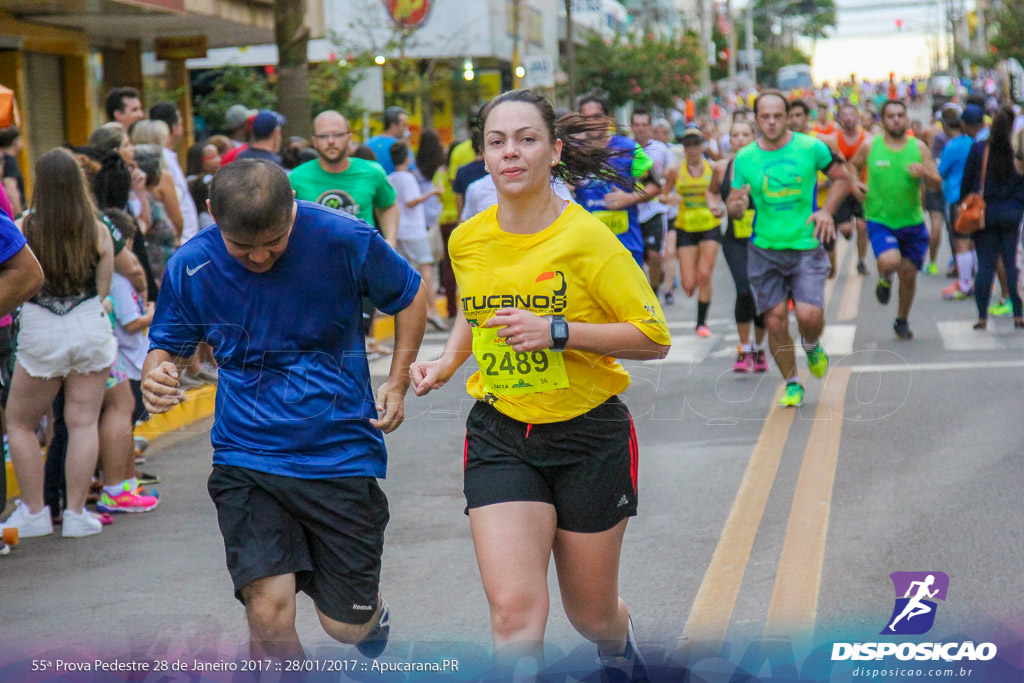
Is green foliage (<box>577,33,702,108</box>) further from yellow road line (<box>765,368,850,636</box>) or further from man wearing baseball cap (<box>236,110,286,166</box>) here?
yellow road line (<box>765,368,850,636</box>)

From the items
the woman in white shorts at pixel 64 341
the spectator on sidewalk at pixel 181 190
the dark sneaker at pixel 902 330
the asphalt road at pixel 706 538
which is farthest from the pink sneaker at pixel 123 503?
the dark sneaker at pixel 902 330

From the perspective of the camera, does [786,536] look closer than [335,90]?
Yes

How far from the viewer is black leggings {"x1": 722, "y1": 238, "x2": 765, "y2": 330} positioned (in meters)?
10.4

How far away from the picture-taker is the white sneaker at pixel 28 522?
21.6 ft

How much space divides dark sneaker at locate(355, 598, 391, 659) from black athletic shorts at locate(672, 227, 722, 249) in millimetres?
8750

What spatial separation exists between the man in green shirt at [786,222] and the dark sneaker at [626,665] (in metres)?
4.94

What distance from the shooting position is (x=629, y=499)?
3.85m

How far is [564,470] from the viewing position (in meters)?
3.79

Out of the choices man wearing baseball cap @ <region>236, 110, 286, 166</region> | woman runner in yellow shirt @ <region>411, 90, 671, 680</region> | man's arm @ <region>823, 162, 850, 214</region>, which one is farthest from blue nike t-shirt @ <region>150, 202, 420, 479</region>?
man wearing baseball cap @ <region>236, 110, 286, 166</region>

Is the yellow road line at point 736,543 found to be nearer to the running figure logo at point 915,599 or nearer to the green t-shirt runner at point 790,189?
the running figure logo at point 915,599

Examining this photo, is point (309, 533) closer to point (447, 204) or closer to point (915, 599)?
point (915, 599)

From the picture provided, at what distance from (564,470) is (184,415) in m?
6.25

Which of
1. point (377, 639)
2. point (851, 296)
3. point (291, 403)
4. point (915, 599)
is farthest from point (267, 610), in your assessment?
point (851, 296)

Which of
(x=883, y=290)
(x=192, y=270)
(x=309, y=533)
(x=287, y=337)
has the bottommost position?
(x=883, y=290)
